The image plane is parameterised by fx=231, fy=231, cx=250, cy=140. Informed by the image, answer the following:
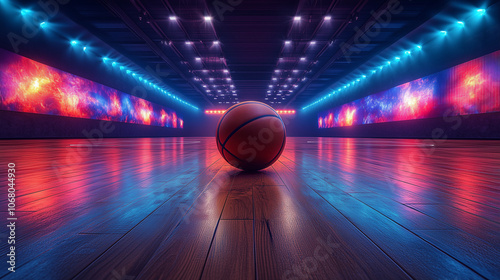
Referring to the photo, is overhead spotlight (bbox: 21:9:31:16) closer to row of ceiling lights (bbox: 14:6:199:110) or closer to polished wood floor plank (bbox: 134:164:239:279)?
row of ceiling lights (bbox: 14:6:199:110)

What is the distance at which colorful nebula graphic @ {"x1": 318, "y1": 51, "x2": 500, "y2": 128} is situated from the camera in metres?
8.20

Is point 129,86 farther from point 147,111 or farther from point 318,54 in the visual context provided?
point 318,54

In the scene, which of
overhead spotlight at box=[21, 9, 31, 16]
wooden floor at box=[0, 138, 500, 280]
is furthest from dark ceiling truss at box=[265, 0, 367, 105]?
overhead spotlight at box=[21, 9, 31, 16]

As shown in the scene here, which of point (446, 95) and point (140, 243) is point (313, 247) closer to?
Answer: point (140, 243)

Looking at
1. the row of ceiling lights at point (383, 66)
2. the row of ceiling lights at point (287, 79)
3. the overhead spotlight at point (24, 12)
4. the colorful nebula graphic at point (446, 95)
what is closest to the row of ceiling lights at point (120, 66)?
the overhead spotlight at point (24, 12)

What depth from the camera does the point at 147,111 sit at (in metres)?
18.5

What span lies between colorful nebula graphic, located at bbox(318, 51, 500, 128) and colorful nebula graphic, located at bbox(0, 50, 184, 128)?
1657cm

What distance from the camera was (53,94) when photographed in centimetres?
1004

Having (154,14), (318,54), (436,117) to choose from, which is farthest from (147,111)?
(436,117)

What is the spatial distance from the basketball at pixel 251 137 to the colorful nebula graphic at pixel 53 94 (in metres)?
10.4

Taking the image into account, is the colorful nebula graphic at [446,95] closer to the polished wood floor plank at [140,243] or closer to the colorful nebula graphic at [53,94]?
the polished wood floor plank at [140,243]

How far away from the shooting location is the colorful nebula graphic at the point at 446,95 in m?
8.20

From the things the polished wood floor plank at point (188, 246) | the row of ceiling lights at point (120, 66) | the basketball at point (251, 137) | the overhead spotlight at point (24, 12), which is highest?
the overhead spotlight at point (24, 12)

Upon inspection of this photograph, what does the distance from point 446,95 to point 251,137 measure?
11.7 meters
